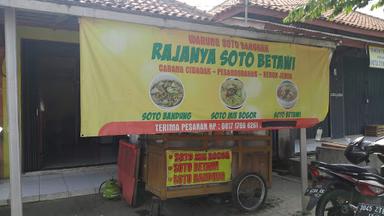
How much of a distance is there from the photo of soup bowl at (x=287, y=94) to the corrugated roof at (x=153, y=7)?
1.52 meters

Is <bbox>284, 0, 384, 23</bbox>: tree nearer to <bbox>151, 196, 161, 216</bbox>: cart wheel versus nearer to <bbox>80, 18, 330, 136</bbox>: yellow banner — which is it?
<bbox>80, 18, 330, 136</bbox>: yellow banner

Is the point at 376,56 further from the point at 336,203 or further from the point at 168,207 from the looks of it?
the point at 168,207

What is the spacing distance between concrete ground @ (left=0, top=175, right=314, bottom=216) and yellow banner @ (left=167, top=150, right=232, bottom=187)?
53cm

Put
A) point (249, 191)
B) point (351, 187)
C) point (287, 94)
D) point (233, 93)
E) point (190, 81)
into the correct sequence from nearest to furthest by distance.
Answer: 1. point (351, 187)
2. point (190, 81)
3. point (233, 93)
4. point (287, 94)
5. point (249, 191)

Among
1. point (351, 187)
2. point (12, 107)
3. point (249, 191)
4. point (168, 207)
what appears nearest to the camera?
point (12, 107)

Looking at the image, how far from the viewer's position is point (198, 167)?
5211 millimetres

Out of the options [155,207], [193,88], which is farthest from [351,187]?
[155,207]

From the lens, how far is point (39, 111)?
768 cm

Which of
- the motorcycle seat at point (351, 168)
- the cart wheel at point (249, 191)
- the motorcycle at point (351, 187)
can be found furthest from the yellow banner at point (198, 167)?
the motorcycle seat at point (351, 168)

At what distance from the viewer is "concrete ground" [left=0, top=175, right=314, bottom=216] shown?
5.43m

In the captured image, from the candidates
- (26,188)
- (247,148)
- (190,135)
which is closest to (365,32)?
(247,148)

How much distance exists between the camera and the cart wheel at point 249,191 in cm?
534

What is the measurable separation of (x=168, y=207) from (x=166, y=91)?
222cm

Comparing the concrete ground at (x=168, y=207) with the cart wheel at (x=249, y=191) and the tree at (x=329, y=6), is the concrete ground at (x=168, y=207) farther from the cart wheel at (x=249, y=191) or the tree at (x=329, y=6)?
the tree at (x=329, y=6)
